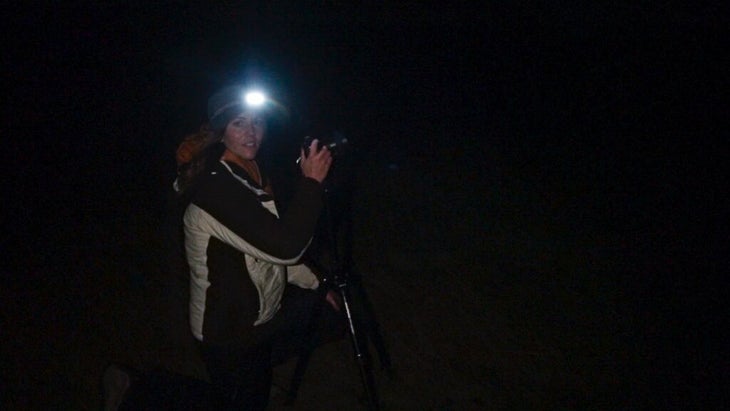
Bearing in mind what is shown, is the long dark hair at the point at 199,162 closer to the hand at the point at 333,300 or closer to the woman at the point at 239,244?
the woman at the point at 239,244

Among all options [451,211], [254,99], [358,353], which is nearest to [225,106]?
[254,99]

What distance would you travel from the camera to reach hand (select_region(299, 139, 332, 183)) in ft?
6.09

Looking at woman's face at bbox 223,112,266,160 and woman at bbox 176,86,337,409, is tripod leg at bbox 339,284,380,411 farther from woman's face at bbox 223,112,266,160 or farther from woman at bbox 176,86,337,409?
woman's face at bbox 223,112,266,160

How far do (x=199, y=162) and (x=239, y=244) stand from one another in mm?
358

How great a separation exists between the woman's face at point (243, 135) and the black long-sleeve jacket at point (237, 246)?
5.9 inches

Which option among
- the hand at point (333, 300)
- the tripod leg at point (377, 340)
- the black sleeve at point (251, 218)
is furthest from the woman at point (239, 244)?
the tripod leg at point (377, 340)

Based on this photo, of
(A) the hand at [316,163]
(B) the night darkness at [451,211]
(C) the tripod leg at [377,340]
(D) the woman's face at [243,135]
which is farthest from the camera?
(B) the night darkness at [451,211]

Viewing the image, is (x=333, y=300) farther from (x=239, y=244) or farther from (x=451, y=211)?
(x=451, y=211)

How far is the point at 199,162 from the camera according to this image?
71.0 inches

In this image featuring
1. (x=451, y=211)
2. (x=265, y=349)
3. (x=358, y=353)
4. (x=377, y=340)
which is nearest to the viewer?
(x=265, y=349)

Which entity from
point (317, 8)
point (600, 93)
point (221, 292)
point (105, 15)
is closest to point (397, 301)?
point (221, 292)

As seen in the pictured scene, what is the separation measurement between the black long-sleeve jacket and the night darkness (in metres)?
0.44

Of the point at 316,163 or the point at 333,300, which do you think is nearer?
the point at 316,163

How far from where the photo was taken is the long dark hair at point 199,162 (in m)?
1.74
